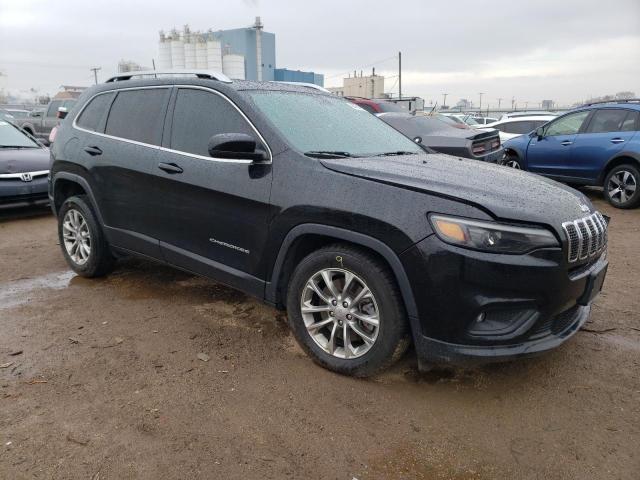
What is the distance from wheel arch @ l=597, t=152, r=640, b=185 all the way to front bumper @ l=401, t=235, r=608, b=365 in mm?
6471

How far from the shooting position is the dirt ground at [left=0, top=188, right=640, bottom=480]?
2.36m

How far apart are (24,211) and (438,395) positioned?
25.7 feet

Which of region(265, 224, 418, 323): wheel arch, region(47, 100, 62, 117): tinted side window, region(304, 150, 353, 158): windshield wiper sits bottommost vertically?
region(265, 224, 418, 323): wheel arch

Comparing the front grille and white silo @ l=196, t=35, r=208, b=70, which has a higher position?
white silo @ l=196, t=35, r=208, b=70

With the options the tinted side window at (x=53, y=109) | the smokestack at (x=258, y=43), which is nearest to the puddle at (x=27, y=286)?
the tinted side window at (x=53, y=109)

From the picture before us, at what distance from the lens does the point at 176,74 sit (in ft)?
13.5

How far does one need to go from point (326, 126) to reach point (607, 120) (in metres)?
7.02

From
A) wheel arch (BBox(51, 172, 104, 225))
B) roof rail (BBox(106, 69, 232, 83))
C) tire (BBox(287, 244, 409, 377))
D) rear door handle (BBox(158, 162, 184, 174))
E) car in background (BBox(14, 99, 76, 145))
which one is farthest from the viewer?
car in background (BBox(14, 99, 76, 145))

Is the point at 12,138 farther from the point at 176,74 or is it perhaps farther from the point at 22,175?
the point at 176,74

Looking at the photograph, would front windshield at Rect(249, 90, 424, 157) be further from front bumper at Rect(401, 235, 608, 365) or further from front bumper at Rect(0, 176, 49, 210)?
front bumper at Rect(0, 176, 49, 210)

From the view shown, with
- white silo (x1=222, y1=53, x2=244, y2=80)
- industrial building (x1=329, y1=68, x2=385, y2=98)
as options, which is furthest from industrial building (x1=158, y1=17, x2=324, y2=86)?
industrial building (x1=329, y1=68, x2=385, y2=98)

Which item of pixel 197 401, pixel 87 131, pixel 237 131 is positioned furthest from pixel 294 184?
pixel 87 131

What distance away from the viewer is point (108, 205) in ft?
14.4

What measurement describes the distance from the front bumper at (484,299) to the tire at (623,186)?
6438 mm
